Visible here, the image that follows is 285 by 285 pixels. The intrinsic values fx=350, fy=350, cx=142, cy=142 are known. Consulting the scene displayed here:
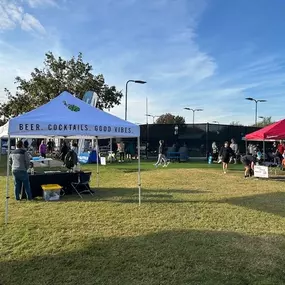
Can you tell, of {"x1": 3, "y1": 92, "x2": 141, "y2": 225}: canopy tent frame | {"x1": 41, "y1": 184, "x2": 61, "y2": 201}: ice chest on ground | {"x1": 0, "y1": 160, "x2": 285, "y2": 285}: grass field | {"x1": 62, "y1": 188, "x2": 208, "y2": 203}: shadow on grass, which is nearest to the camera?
{"x1": 0, "y1": 160, "x2": 285, "y2": 285}: grass field

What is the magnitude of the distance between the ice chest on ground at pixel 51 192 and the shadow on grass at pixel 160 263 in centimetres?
434

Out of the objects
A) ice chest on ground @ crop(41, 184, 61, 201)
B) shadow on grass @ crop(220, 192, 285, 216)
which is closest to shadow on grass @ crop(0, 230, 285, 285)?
shadow on grass @ crop(220, 192, 285, 216)

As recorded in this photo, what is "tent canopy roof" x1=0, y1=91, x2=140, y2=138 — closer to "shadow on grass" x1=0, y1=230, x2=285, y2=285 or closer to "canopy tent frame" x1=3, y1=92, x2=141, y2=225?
"canopy tent frame" x1=3, y1=92, x2=141, y2=225

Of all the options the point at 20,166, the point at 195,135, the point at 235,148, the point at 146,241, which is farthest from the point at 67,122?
the point at 195,135

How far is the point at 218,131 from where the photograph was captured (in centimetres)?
2977

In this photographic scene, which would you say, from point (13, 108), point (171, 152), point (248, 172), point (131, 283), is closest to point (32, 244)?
point (131, 283)

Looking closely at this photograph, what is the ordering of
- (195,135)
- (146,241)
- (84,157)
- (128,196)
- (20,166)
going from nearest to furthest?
1. (146,241)
2. (20,166)
3. (128,196)
4. (84,157)
5. (195,135)

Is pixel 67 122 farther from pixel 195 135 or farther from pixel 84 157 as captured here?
pixel 195 135

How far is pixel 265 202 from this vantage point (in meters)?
9.36

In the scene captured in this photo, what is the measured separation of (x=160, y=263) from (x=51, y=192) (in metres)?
5.76

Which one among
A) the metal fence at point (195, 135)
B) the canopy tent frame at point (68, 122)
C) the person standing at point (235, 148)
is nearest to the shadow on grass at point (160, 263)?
the canopy tent frame at point (68, 122)

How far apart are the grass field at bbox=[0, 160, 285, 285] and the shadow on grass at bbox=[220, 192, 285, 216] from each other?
1.0 inches

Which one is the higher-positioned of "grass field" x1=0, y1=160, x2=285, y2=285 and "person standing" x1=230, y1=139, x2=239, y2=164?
"person standing" x1=230, y1=139, x2=239, y2=164

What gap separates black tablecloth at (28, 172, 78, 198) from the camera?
1037 centimetres
